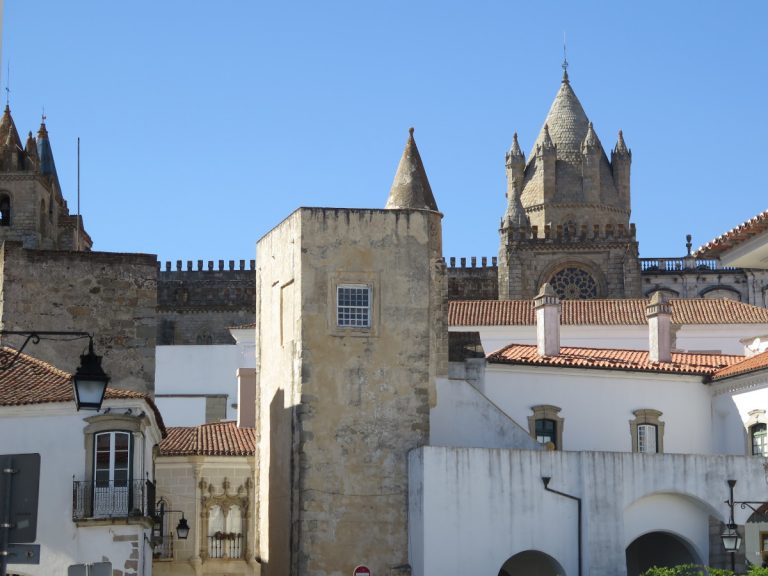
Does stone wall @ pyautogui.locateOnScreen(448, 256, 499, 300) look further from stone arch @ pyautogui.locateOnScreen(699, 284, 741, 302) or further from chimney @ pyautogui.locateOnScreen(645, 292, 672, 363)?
chimney @ pyautogui.locateOnScreen(645, 292, 672, 363)

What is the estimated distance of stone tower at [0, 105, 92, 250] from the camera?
286 ft

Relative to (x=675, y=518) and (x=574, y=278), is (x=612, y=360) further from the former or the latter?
(x=574, y=278)

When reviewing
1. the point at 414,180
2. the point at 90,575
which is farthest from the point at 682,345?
the point at 90,575

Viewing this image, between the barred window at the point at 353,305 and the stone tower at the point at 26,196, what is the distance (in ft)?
146

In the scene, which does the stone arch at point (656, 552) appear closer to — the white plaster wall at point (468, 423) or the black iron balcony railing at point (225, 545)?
the white plaster wall at point (468, 423)

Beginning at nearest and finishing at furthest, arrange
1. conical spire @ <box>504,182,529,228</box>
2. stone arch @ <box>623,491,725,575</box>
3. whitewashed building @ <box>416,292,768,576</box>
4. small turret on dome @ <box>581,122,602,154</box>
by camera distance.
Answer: whitewashed building @ <box>416,292,768,576</box> < stone arch @ <box>623,491,725,575</box> < conical spire @ <box>504,182,529,228</box> < small turret on dome @ <box>581,122,602,154</box>

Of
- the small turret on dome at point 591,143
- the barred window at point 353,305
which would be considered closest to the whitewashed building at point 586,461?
the barred window at point 353,305

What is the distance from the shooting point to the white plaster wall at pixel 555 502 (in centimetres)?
4028

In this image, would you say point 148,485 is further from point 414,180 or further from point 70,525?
point 414,180

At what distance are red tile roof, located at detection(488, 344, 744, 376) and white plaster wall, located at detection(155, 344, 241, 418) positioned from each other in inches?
678

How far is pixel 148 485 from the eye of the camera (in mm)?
36969

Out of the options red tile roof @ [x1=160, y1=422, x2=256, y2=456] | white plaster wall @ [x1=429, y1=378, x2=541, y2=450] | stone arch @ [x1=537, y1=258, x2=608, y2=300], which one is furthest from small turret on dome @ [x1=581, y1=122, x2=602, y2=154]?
white plaster wall @ [x1=429, y1=378, x2=541, y2=450]

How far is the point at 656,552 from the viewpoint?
45.7 meters

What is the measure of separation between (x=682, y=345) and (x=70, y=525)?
3452 centimetres
